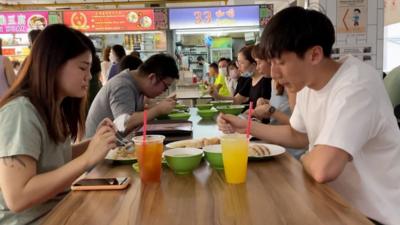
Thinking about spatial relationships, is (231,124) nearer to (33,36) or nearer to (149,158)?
(149,158)

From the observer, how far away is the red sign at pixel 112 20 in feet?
19.9

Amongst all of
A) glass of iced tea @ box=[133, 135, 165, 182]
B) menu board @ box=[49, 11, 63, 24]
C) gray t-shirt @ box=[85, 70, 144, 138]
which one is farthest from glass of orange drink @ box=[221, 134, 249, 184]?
menu board @ box=[49, 11, 63, 24]

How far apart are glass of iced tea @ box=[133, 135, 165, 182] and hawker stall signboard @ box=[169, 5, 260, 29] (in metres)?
4.96

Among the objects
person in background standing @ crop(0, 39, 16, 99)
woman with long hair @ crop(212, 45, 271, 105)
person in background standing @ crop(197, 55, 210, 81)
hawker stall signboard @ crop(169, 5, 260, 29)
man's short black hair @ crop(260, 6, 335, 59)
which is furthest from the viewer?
person in background standing @ crop(197, 55, 210, 81)

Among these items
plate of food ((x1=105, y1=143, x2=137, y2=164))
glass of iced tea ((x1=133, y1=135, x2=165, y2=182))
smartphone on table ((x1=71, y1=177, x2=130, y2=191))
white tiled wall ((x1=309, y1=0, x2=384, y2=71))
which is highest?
white tiled wall ((x1=309, y1=0, x2=384, y2=71))

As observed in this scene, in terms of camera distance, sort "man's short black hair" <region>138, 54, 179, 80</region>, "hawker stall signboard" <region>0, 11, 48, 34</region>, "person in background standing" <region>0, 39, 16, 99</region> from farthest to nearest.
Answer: "hawker stall signboard" <region>0, 11, 48, 34</region> → "person in background standing" <region>0, 39, 16, 99</region> → "man's short black hair" <region>138, 54, 179, 80</region>

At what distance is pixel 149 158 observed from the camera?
1.32 metres

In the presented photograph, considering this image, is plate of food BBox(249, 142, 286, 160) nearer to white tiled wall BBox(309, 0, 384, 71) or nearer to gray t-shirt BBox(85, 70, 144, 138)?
gray t-shirt BBox(85, 70, 144, 138)

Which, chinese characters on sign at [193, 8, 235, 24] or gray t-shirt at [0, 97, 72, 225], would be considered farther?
chinese characters on sign at [193, 8, 235, 24]

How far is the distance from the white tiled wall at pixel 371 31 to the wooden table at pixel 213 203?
2.31 m

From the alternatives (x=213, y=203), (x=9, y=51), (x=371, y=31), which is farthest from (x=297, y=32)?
(x=9, y=51)

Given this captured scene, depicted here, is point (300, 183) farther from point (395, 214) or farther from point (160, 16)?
point (160, 16)

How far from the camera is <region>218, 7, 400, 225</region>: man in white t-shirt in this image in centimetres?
129

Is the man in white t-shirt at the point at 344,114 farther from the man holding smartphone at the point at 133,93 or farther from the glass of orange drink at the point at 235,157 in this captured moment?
the man holding smartphone at the point at 133,93
